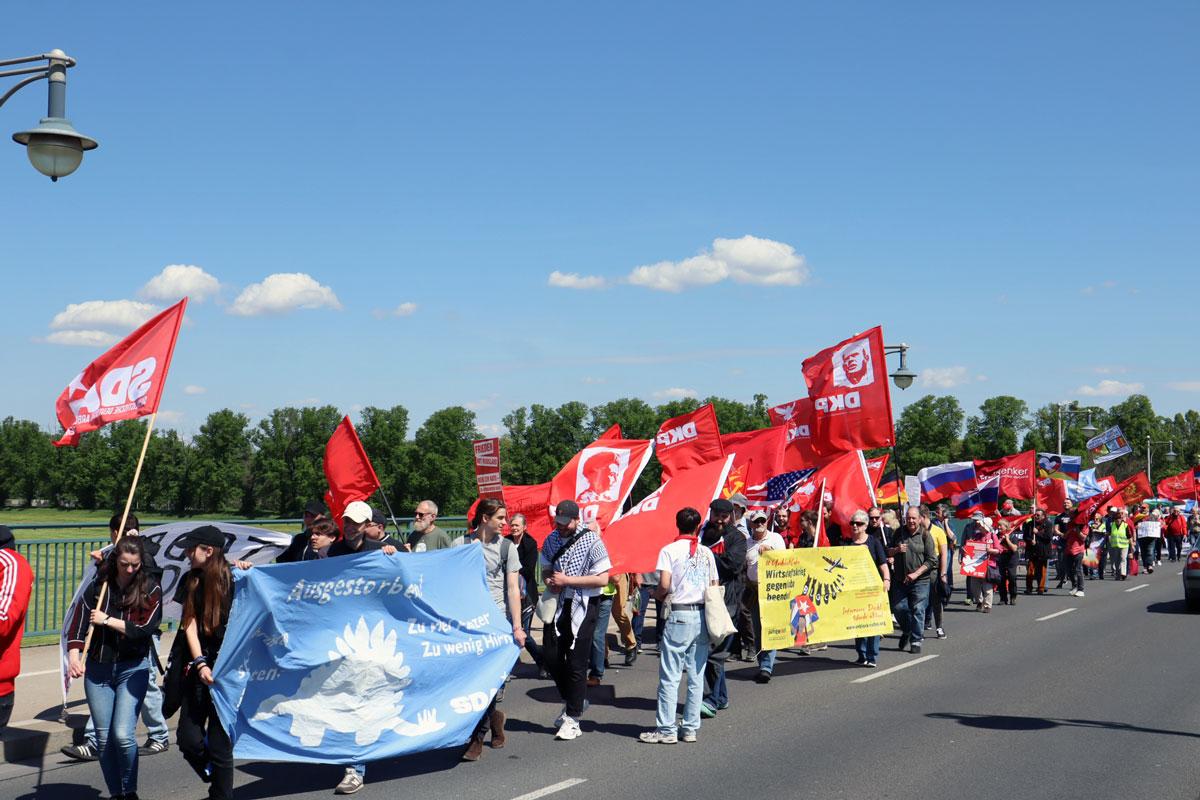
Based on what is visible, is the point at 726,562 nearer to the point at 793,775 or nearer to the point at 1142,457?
the point at 793,775

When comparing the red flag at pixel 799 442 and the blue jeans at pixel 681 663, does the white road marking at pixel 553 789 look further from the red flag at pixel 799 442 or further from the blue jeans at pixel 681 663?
the red flag at pixel 799 442

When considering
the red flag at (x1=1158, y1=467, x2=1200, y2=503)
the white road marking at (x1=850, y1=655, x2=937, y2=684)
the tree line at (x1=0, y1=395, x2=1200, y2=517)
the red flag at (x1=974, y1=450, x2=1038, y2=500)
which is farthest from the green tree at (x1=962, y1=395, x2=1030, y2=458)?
the white road marking at (x1=850, y1=655, x2=937, y2=684)

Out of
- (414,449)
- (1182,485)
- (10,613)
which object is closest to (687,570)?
(10,613)

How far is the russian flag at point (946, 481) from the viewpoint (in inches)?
955

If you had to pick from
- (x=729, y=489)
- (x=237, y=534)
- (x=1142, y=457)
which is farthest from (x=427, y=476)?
(x=237, y=534)

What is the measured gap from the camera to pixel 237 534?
10.6m

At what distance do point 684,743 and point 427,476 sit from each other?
9631 centimetres

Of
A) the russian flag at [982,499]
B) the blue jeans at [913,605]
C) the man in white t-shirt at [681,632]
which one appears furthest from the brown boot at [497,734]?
the russian flag at [982,499]

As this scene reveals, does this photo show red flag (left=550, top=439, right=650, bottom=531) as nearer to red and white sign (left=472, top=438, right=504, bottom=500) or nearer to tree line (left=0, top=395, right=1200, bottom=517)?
red and white sign (left=472, top=438, right=504, bottom=500)

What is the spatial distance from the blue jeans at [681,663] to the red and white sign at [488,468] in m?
8.26

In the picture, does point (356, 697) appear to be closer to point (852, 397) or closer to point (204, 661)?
point (204, 661)

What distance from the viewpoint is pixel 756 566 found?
12.1 metres

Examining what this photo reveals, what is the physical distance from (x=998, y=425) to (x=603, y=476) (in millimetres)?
89524

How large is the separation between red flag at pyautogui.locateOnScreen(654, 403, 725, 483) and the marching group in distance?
2.31 meters
